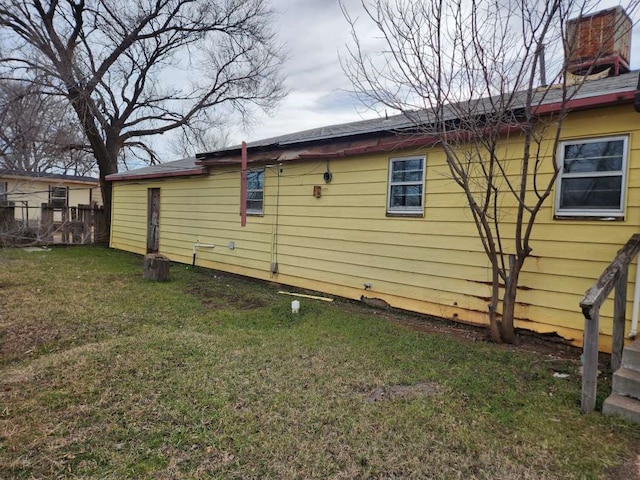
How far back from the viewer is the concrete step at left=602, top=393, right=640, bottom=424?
8.91 feet

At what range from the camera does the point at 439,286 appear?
5559mm

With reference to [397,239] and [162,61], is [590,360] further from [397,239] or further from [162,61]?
[162,61]

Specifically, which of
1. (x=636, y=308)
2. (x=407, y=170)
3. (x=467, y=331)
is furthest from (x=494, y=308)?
(x=407, y=170)

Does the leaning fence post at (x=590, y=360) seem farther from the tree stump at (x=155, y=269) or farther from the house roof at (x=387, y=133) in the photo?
the tree stump at (x=155, y=269)

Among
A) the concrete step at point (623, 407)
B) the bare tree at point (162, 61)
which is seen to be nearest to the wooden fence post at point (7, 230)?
the concrete step at point (623, 407)

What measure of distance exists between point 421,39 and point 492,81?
97 centimetres

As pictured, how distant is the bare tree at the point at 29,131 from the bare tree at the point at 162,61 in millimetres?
9584

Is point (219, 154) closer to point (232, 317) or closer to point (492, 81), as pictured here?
point (232, 317)

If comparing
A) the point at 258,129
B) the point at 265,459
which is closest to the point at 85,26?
the point at 258,129

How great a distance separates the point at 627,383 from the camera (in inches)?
115

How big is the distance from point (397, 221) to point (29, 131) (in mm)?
4612

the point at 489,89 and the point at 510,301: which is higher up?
the point at 489,89

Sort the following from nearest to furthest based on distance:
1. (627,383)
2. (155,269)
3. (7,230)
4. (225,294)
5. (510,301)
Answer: (627,383) < (7,230) < (510,301) < (225,294) < (155,269)

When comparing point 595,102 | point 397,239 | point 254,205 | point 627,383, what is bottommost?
point 627,383
